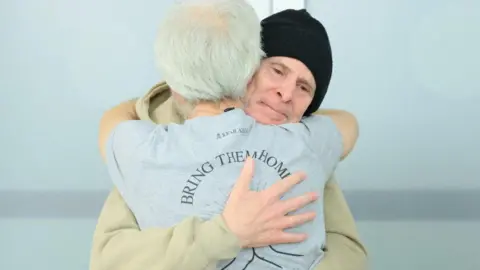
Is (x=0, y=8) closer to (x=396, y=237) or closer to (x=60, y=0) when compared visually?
(x=60, y=0)

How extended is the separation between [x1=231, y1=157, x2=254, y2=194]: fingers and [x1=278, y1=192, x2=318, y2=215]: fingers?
2.9 inches

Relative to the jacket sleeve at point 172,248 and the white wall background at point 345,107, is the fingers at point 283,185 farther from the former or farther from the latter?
the white wall background at point 345,107

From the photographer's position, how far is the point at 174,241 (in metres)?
1.19

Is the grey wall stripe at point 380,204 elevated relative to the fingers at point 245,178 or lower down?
lower down

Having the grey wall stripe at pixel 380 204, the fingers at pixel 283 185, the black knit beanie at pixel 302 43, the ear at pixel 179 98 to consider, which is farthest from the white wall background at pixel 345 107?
the fingers at pixel 283 185

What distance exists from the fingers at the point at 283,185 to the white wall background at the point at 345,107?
964mm

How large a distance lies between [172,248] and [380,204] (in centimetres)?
116

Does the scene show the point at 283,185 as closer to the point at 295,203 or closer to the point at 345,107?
the point at 295,203

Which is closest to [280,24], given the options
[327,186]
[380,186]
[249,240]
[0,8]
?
[327,186]

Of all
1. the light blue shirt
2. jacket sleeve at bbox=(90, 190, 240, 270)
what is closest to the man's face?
the light blue shirt

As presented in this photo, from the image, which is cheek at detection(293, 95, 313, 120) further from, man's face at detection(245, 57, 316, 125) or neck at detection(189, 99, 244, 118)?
neck at detection(189, 99, 244, 118)

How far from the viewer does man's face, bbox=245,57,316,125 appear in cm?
140

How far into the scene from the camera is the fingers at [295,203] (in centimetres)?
123

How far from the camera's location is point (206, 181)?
3.93 ft
